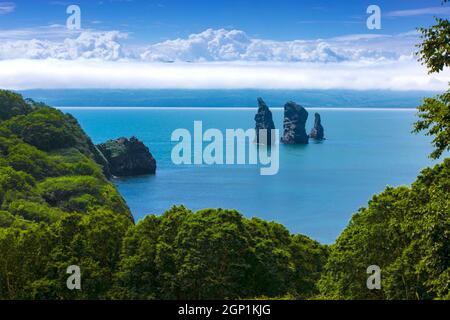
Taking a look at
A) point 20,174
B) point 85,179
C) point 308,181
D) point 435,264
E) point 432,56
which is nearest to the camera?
point 435,264

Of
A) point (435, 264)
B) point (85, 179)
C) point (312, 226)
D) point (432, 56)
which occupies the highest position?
point (432, 56)

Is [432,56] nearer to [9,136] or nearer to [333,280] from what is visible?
[333,280]

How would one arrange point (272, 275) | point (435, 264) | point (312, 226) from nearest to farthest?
point (435, 264)
point (272, 275)
point (312, 226)

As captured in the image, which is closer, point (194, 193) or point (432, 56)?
point (432, 56)

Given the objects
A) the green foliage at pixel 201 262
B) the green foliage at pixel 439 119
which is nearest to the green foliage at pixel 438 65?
the green foliage at pixel 439 119

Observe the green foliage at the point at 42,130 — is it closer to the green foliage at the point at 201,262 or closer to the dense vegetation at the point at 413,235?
the green foliage at the point at 201,262

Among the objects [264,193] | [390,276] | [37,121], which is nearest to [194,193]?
[264,193]
